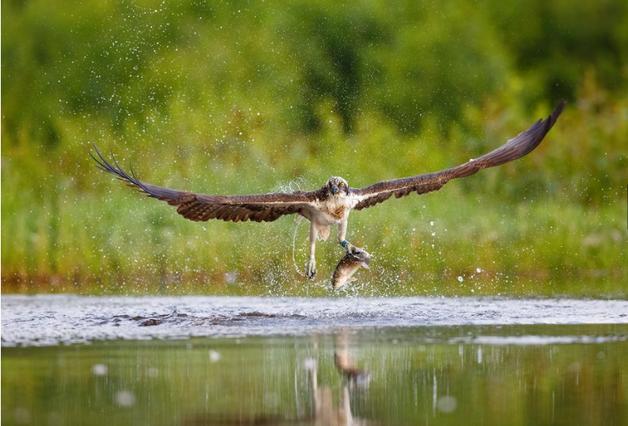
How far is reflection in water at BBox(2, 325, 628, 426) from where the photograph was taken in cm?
998

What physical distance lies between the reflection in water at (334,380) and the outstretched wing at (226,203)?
169 cm

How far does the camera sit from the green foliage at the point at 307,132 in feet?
66.1

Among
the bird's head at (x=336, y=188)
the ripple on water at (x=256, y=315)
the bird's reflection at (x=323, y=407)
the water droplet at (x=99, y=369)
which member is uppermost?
the bird's head at (x=336, y=188)

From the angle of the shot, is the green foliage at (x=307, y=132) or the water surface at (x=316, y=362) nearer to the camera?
the water surface at (x=316, y=362)

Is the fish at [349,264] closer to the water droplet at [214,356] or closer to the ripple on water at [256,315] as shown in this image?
the ripple on water at [256,315]

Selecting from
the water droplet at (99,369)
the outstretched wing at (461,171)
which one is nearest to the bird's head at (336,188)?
the outstretched wing at (461,171)

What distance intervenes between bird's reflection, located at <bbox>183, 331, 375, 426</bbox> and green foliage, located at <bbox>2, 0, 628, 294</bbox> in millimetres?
6609

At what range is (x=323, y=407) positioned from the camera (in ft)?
33.4

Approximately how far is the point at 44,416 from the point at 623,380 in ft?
13.8

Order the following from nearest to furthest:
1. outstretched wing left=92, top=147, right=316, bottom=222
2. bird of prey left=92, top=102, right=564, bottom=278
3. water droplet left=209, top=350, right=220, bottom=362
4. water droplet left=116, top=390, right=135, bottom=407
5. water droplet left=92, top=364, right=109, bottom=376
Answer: water droplet left=116, top=390, right=135, bottom=407 → water droplet left=92, top=364, right=109, bottom=376 → water droplet left=209, top=350, right=220, bottom=362 → outstretched wing left=92, top=147, right=316, bottom=222 → bird of prey left=92, top=102, right=564, bottom=278

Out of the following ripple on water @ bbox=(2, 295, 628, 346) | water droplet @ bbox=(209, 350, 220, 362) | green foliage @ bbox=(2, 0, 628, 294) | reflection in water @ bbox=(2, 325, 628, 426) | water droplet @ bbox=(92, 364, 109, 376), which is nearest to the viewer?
reflection in water @ bbox=(2, 325, 628, 426)

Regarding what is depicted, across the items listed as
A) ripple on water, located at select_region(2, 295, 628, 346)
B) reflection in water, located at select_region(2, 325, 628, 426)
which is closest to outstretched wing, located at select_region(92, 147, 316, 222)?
ripple on water, located at select_region(2, 295, 628, 346)

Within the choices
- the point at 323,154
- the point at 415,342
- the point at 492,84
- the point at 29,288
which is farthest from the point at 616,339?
the point at 492,84

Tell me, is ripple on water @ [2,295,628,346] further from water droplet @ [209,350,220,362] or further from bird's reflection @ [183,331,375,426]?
bird's reflection @ [183,331,375,426]
